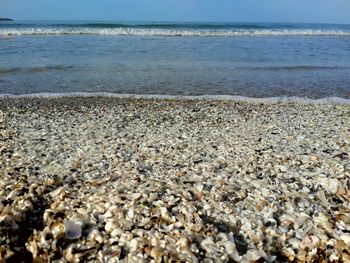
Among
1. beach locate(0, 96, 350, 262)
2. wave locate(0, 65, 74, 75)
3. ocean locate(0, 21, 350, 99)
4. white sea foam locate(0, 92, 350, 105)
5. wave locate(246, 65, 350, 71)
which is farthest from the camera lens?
wave locate(246, 65, 350, 71)

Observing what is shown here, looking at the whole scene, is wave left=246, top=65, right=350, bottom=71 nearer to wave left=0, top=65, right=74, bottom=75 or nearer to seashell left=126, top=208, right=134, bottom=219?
wave left=0, top=65, right=74, bottom=75

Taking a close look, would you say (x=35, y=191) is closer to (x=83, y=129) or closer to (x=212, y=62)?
(x=83, y=129)

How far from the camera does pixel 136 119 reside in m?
9.10

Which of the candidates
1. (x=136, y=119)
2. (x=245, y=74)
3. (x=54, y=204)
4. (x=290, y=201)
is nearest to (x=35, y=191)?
(x=54, y=204)

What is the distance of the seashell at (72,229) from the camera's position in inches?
147

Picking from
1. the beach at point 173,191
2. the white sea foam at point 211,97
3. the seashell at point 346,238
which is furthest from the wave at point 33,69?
the seashell at point 346,238

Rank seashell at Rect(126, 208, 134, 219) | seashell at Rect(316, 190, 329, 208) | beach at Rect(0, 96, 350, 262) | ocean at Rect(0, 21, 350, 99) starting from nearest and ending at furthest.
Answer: beach at Rect(0, 96, 350, 262) → seashell at Rect(126, 208, 134, 219) → seashell at Rect(316, 190, 329, 208) → ocean at Rect(0, 21, 350, 99)

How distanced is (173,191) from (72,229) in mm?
1282

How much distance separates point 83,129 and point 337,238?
17.9 feet

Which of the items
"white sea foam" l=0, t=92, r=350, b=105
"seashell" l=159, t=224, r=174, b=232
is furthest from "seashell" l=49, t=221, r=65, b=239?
"white sea foam" l=0, t=92, r=350, b=105

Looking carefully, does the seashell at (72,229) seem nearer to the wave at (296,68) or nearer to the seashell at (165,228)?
the seashell at (165,228)

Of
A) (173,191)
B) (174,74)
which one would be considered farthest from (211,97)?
(173,191)

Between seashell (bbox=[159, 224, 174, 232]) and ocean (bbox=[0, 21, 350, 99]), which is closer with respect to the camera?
seashell (bbox=[159, 224, 174, 232])

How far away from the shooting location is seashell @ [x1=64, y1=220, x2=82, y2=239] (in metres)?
3.74
